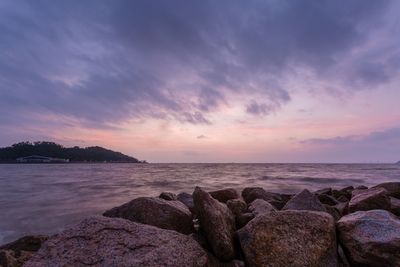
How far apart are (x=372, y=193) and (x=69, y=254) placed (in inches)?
232

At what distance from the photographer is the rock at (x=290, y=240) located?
4.13 m

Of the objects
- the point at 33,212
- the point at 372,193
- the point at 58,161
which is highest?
the point at 58,161

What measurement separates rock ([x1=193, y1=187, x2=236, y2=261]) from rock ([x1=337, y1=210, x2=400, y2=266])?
150cm

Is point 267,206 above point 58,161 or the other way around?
the other way around

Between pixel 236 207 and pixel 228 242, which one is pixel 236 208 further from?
pixel 228 242

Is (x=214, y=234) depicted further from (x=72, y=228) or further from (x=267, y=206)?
(x=267, y=206)

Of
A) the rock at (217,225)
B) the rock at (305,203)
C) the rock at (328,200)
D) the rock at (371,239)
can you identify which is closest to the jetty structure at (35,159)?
the rock at (328,200)

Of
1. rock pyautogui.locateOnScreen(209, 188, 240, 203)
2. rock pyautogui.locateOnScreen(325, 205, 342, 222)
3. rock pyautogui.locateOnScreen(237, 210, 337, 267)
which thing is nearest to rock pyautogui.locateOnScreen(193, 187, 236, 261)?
rock pyautogui.locateOnScreen(237, 210, 337, 267)

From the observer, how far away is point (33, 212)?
42.3ft

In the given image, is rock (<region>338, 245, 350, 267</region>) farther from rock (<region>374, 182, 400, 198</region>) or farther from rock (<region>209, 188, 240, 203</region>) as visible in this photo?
rock (<region>374, 182, 400, 198</region>)

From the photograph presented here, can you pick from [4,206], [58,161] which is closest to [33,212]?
[4,206]

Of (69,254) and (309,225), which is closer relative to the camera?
(69,254)

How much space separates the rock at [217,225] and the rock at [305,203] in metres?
2.16

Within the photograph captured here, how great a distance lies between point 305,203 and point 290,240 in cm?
283
